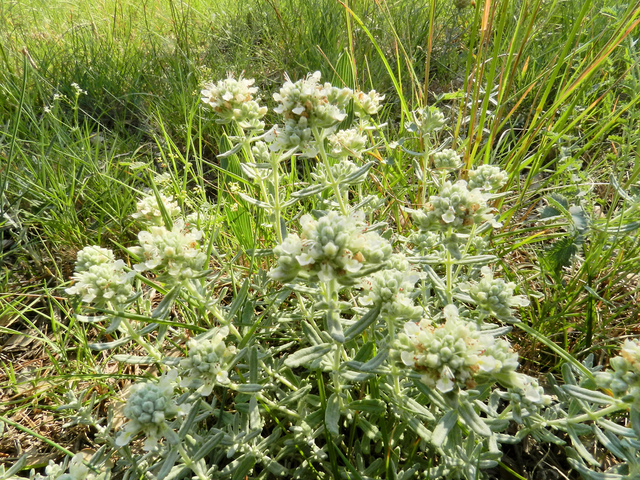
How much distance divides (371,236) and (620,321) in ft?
6.38

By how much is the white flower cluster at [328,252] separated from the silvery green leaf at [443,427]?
69 centimetres

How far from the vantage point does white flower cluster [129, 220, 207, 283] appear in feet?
6.58

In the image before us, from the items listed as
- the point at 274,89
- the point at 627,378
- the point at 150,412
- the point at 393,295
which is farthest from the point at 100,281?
the point at 274,89

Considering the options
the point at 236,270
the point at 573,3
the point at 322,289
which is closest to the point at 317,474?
the point at 322,289

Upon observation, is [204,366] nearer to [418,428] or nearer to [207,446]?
[207,446]

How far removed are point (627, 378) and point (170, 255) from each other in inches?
77.0

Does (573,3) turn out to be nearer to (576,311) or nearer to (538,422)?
(576,311)

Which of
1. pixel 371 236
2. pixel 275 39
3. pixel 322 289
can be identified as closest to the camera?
pixel 371 236

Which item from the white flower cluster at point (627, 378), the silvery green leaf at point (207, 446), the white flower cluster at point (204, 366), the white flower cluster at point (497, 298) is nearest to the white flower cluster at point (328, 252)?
the white flower cluster at point (204, 366)

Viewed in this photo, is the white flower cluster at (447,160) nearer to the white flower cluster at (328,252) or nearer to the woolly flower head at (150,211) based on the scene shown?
the white flower cluster at (328,252)

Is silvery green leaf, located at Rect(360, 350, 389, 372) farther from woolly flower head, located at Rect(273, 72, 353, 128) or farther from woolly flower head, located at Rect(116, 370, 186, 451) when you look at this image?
woolly flower head, located at Rect(273, 72, 353, 128)

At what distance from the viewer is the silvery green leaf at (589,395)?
5.60 ft

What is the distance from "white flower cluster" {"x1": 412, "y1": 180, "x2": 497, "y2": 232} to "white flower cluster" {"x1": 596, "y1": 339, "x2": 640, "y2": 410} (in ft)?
2.60

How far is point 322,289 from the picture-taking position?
6.98 ft
